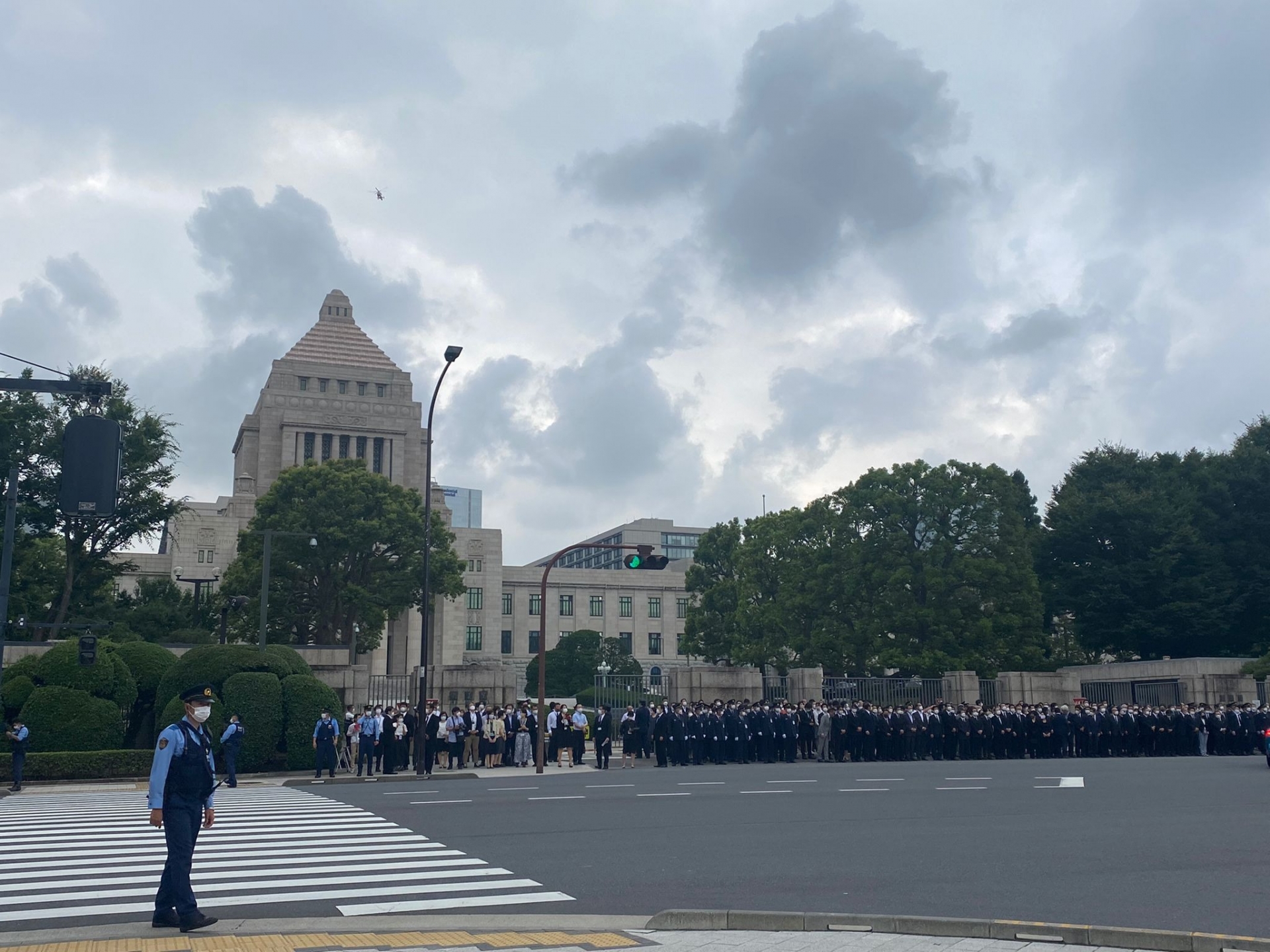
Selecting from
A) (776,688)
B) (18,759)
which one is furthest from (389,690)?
(18,759)

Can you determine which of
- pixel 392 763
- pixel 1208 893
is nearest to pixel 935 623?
pixel 392 763

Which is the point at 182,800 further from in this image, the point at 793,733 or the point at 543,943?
the point at 793,733

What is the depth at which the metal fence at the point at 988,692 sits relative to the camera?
43.8 m

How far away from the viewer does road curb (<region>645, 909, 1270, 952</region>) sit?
737cm

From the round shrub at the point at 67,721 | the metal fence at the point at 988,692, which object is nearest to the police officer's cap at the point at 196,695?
the round shrub at the point at 67,721

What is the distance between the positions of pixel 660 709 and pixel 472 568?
7301 centimetres

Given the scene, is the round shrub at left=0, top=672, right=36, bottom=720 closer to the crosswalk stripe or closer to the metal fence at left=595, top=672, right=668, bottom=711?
the crosswalk stripe

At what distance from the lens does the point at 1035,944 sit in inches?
297

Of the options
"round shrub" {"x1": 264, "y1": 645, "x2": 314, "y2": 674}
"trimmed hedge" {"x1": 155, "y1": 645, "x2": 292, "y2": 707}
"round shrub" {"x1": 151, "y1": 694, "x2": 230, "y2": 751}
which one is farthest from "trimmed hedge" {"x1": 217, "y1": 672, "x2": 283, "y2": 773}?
"round shrub" {"x1": 264, "y1": 645, "x2": 314, "y2": 674}

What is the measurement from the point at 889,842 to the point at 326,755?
17.9 meters

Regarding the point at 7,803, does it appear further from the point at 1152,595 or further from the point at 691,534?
the point at 691,534

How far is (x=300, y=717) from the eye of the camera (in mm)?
28766

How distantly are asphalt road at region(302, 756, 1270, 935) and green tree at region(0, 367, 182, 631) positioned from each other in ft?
90.2

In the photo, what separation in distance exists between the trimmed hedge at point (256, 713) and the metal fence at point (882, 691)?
66.2 feet
